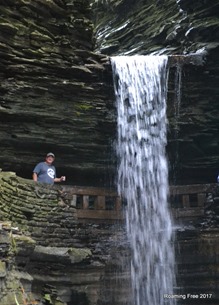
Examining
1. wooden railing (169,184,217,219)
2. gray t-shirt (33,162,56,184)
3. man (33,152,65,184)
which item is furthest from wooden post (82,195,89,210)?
wooden railing (169,184,217,219)

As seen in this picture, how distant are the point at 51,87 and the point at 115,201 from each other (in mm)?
3944

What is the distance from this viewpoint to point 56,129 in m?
14.5

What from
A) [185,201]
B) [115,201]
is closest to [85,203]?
[115,201]

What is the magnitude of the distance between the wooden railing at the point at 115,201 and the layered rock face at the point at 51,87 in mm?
1796

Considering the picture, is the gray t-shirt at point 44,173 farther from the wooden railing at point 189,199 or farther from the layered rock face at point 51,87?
the wooden railing at point 189,199

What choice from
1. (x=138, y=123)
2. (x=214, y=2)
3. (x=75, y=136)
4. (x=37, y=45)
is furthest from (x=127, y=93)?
(x=214, y=2)

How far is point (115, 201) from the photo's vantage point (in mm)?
14102

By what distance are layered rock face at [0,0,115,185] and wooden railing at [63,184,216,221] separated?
1.80 metres

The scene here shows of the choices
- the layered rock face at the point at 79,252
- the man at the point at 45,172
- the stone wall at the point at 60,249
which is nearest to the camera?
the stone wall at the point at 60,249

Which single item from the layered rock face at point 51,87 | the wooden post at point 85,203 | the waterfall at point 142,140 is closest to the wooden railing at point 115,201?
the wooden post at point 85,203

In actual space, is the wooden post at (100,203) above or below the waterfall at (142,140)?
below

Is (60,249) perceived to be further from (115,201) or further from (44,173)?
(115,201)

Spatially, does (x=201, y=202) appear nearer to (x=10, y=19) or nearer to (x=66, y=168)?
(x=66, y=168)

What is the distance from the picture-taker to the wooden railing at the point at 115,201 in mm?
13500
